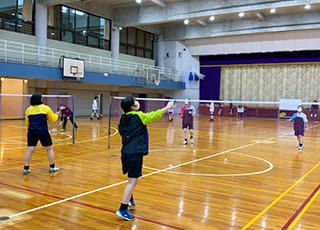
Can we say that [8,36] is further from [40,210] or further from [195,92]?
[195,92]

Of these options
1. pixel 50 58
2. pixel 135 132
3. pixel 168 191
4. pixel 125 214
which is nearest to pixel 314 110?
pixel 50 58

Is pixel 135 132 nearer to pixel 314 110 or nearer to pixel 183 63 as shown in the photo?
pixel 314 110

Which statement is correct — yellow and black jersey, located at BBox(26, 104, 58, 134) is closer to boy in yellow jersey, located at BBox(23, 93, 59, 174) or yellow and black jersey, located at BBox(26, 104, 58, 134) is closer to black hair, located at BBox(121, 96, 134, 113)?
boy in yellow jersey, located at BBox(23, 93, 59, 174)

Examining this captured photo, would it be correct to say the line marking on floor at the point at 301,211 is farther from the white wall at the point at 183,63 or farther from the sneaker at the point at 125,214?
the white wall at the point at 183,63

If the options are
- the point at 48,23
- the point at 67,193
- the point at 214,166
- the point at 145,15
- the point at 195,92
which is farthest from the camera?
the point at 195,92

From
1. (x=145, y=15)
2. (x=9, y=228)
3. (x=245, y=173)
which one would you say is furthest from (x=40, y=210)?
(x=145, y=15)

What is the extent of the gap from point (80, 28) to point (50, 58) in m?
4.61

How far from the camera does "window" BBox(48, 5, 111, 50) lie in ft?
88.0

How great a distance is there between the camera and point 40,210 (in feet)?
17.9

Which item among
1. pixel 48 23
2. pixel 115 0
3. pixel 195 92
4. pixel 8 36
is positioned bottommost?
pixel 195 92

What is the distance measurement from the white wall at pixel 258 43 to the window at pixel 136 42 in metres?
4.79

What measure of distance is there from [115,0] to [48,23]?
20.9 ft

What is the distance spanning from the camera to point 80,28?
28.6m

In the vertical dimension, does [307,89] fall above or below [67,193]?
above
